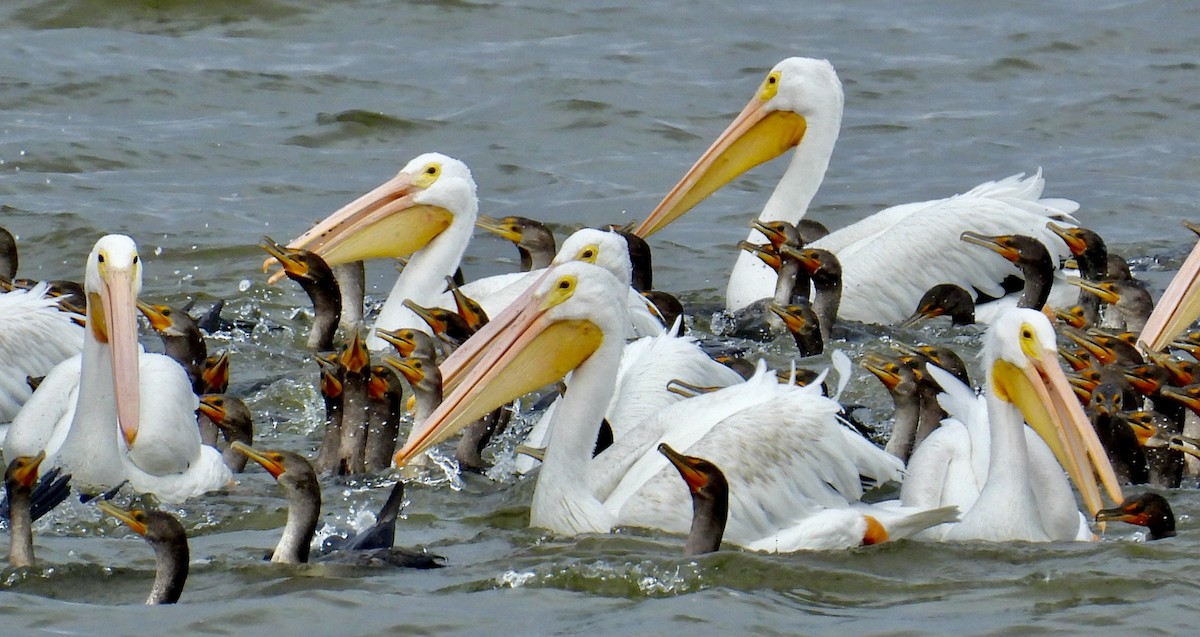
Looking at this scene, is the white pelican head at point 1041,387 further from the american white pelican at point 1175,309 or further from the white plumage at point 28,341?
the white plumage at point 28,341

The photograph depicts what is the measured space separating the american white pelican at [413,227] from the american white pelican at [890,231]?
3.34 feet

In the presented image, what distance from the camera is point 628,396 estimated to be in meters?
5.63

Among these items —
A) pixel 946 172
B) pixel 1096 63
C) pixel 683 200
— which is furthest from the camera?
pixel 1096 63

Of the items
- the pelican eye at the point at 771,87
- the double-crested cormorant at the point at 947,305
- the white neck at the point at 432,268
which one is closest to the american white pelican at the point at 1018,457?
the double-crested cormorant at the point at 947,305

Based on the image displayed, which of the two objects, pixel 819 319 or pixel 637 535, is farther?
pixel 819 319

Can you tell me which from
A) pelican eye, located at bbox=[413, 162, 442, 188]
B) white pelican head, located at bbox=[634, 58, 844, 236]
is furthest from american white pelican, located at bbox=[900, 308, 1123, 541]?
white pelican head, located at bbox=[634, 58, 844, 236]

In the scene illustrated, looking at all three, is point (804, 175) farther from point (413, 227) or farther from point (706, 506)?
point (706, 506)

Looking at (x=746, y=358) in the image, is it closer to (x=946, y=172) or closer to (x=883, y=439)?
(x=883, y=439)

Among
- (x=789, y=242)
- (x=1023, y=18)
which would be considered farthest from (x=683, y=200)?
(x=1023, y=18)

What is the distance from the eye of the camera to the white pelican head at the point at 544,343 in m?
4.98

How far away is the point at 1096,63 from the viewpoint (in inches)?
451

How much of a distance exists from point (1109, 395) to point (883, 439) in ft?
2.24

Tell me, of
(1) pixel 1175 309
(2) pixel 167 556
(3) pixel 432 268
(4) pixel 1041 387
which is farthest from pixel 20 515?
(1) pixel 1175 309

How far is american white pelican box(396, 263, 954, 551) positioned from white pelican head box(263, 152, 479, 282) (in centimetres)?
214
